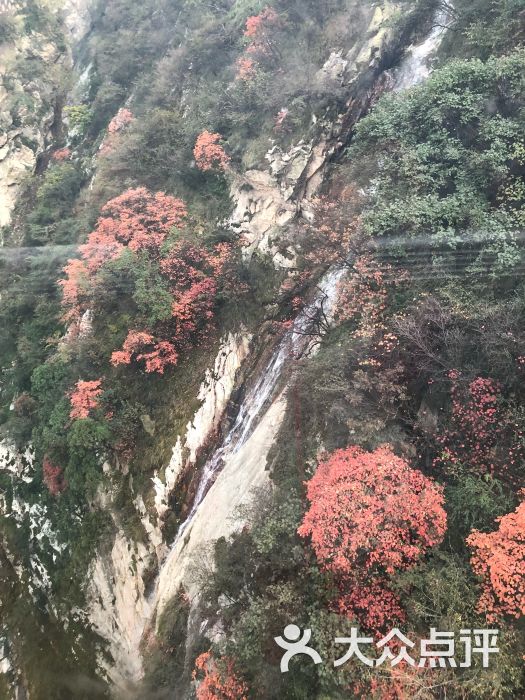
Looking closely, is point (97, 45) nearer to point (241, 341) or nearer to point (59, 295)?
point (59, 295)

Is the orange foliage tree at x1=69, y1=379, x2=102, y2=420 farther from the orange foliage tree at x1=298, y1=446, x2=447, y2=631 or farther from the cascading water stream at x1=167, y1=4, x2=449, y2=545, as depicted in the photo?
the orange foliage tree at x1=298, y1=446, x2=447, y2=631

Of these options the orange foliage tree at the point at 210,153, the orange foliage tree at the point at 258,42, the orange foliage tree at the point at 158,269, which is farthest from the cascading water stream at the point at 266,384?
the orange foliage tree at the point at 258,42

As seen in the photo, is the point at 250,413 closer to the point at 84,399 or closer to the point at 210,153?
the point at 84,399

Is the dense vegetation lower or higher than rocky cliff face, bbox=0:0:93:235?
lower

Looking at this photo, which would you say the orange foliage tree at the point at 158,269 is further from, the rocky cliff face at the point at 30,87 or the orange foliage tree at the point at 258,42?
the rocky cliff face at the point at 30,87

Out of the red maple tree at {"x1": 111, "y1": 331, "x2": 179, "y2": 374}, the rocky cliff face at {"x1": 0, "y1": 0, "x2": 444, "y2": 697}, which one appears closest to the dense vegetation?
the red maple tree at {"x1": 111, "y1": 331, "x2": 179, "y2": 374}

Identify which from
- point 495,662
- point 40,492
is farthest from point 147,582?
point 495,662
